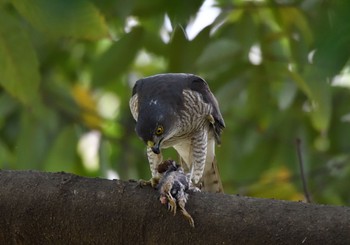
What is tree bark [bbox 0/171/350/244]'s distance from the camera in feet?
7.41

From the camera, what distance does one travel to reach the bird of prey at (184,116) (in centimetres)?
→ 439

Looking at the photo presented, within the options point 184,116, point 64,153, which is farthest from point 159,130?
point 64,153

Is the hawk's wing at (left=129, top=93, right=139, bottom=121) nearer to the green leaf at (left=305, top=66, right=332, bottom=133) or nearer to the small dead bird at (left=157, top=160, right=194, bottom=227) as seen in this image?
the green leaf at (left=305, top=66, right=332, bottom=133)

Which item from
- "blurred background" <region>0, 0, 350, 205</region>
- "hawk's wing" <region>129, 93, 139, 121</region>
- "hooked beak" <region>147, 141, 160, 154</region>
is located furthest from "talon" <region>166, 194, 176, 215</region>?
"hawk's wing" <region>129, 93, 139, 121</region>

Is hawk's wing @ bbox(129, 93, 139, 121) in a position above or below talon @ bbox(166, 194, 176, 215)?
below

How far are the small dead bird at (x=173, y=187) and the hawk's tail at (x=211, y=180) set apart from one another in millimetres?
1809

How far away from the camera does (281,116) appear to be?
5984 mm

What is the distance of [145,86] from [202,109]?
392 millimetres

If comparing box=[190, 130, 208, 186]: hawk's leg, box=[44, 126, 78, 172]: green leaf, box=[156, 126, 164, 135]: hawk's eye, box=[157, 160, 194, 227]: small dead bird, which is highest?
box=[157, 160, 194, 227]: small dead bird

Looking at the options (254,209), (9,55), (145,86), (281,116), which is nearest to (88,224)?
(254,209)

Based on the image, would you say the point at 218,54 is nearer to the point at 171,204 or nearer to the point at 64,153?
the point at 64,153

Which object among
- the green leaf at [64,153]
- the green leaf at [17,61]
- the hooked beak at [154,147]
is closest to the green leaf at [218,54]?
the hooked beak at [154,147]

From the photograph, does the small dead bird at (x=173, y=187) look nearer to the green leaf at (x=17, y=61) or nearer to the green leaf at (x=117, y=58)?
the green leaf at (x=17, y=61)

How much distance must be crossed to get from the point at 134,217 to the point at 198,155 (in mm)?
2257
